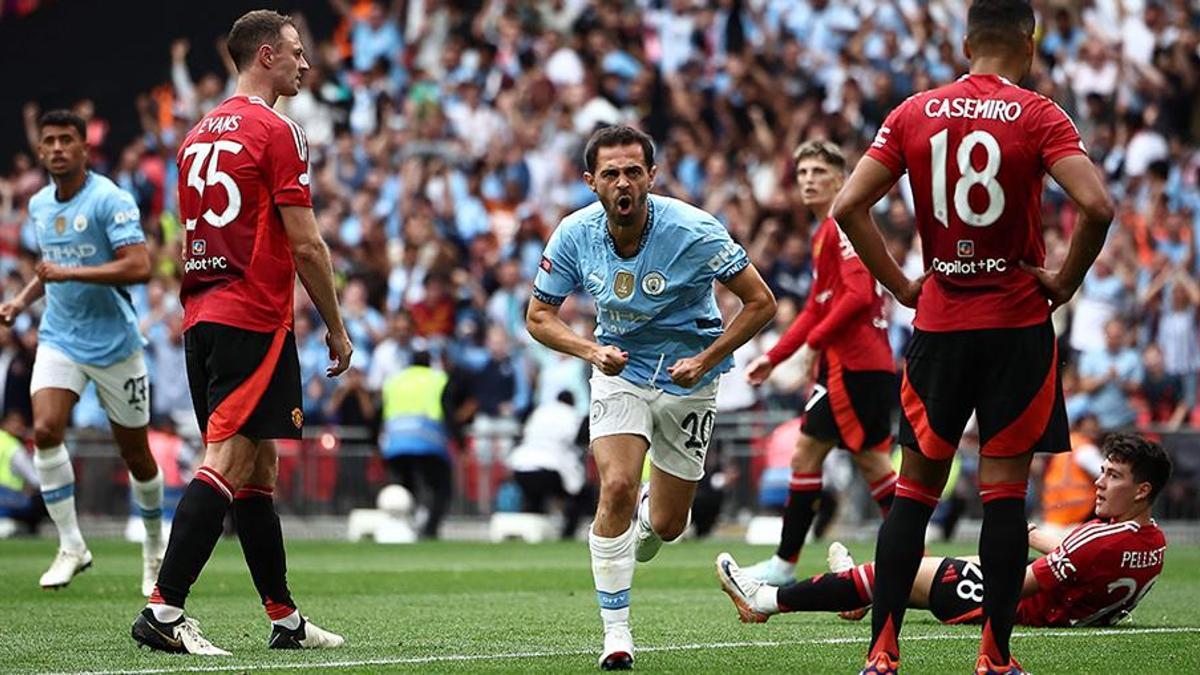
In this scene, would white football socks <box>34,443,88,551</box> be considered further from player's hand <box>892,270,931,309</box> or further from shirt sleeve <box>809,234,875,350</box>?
player's hand <box>892,270,931,309</box>

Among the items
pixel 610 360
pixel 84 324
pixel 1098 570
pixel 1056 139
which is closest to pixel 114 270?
pixel 84 324

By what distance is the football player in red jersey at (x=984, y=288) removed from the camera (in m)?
7.52

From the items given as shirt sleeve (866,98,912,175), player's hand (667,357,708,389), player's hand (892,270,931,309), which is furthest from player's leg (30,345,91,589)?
shirt sleeve (866,98,912,175)

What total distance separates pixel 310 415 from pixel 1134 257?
9.53 m

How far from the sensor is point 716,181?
24.0 m

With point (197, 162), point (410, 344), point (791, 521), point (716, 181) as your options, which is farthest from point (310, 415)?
point (197, 162)

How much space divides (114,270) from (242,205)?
3220mm

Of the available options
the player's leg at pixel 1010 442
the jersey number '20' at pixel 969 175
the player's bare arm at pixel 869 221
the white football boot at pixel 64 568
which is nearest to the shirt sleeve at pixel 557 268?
the player's bare arm at pixel 869 221

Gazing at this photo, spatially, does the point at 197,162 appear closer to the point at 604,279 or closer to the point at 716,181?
the point at 604,279

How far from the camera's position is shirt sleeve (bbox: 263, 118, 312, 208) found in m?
9.07

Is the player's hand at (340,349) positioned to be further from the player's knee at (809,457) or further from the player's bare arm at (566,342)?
the player's knee at (809,457)

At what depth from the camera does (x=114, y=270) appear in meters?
12.1

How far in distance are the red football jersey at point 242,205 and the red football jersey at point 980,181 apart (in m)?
2.83

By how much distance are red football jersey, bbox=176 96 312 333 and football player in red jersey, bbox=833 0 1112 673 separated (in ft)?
8.95
